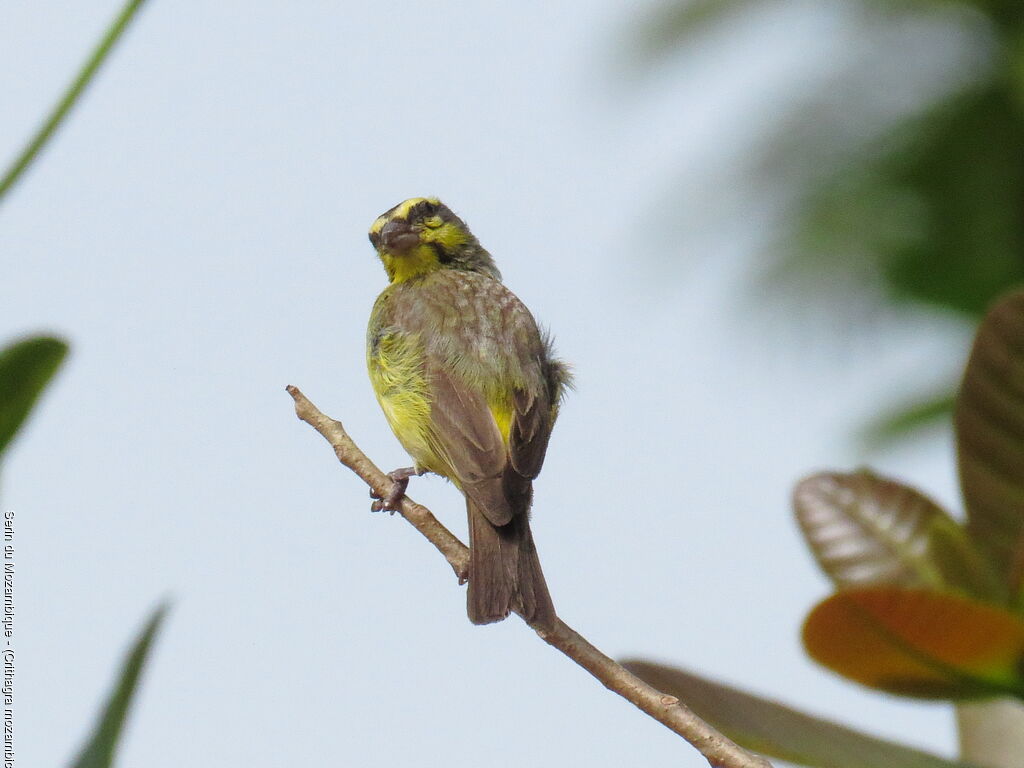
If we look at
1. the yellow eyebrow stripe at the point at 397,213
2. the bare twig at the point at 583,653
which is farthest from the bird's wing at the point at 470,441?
the yellow eyebrow stripe at the point at 397,213

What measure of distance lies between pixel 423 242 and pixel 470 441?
1.23 metres

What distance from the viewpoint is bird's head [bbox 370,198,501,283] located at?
409 cm

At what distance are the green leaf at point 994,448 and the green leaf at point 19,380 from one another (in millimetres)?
895

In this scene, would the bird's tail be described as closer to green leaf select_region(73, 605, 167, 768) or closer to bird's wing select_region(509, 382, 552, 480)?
bird's wing select_region(509, 382, 552, 480)

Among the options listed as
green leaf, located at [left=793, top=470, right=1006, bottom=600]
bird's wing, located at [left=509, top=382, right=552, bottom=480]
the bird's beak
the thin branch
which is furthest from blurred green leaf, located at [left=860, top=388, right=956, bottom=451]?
the thin branch

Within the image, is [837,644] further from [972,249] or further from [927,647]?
[972,249]

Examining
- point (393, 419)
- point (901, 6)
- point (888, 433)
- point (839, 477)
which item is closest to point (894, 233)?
point (901, 6)

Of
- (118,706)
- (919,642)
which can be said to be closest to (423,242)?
(919,642)

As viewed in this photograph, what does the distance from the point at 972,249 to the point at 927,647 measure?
5.36m

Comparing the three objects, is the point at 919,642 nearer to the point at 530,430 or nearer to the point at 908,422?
the point at 530,430

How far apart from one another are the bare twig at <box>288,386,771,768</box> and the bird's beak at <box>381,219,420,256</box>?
152 centimetres

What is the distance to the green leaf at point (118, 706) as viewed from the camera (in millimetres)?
1033

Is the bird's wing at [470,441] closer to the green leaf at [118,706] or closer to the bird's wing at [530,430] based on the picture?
the bird's wing at [530,430]

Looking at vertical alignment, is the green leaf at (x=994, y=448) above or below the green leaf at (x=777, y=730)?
above
